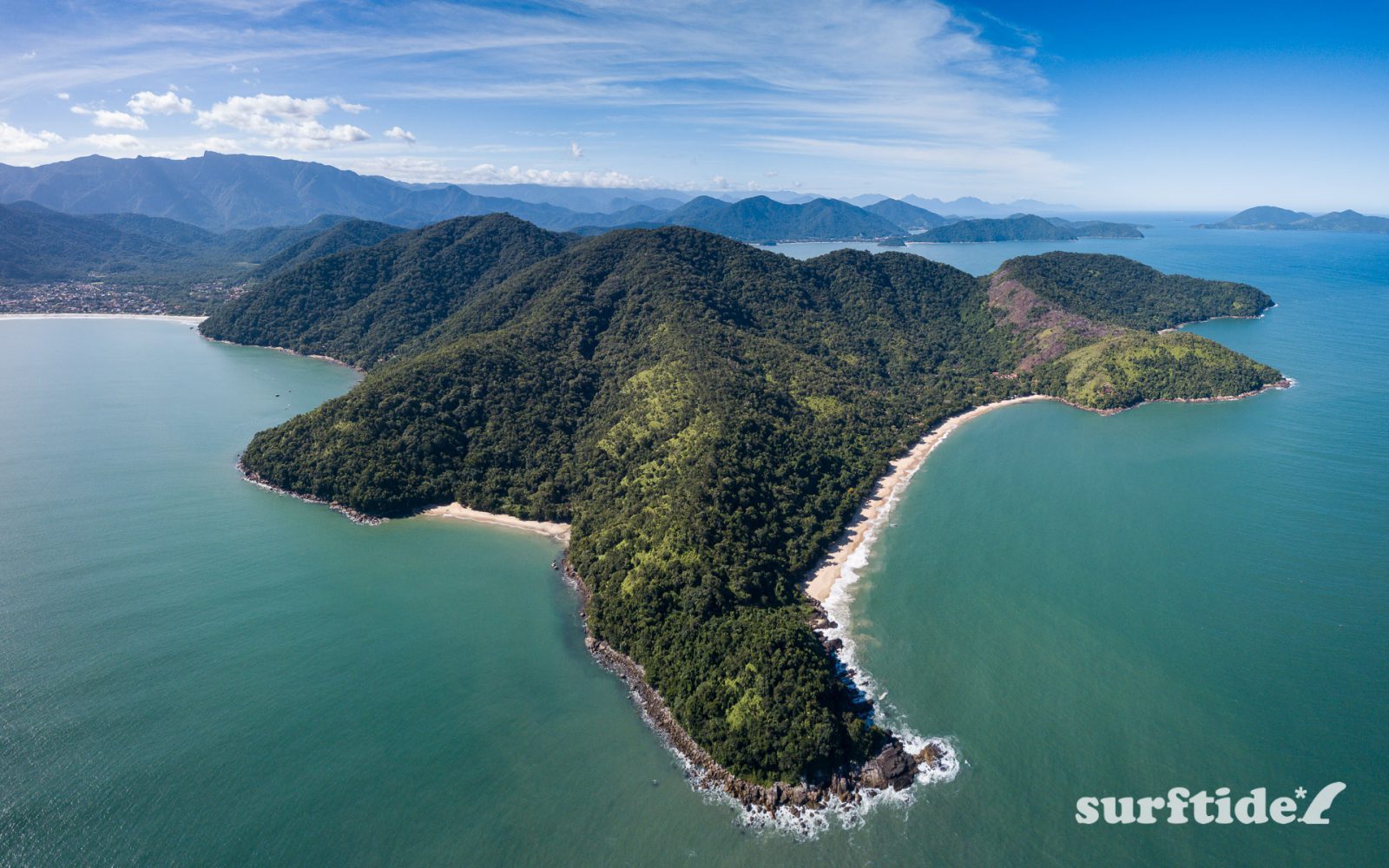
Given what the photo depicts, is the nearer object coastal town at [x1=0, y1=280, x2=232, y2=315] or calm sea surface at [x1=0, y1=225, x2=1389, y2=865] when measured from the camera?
calm sea surface at [x1=0, y1=225, x2=1389, y2=865]

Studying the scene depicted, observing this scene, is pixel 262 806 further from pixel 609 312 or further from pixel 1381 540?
pixel 1381 540

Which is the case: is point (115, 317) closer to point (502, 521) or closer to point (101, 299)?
point (101, 299)

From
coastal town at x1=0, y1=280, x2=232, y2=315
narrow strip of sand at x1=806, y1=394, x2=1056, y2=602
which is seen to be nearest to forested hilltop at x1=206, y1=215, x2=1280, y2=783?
narrow strip of sand at x1=806, y1=394, x2=1056, y2=602

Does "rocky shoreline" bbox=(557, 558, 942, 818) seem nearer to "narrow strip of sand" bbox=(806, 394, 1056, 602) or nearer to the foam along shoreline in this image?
"narrow strip of sand" bbox=(806, 394, 1056, 602)

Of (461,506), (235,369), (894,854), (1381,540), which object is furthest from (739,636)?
(235,369)

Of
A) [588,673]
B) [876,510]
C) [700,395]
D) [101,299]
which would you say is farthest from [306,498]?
[101,299]

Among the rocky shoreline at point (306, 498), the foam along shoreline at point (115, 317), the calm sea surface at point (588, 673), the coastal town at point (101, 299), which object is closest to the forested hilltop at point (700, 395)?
the rocky shoreline at point (306, 498)
